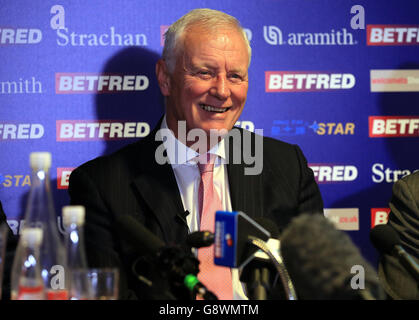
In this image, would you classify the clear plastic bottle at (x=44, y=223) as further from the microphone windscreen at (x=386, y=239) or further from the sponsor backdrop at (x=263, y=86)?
the sponsor backdrop at (x=263, y=86)

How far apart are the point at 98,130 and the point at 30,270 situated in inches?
72.5

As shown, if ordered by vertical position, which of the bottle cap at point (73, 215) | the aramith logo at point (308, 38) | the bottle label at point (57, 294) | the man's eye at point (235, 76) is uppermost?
the aramith logo at point (308, 38)

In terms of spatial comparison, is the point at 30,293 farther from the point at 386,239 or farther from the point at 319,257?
the point at 386,239

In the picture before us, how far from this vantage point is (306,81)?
130 inches

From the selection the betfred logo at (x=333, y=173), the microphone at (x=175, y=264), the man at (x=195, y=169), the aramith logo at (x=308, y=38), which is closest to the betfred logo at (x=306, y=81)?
the aramith logo at (x=308, y=38)

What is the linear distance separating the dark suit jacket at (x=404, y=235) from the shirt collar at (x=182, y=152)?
3.13 feet

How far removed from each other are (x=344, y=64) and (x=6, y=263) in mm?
2140

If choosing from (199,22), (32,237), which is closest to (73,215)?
(32,237)

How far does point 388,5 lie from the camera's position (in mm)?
3385

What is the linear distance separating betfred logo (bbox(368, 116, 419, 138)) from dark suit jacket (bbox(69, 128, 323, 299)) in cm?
73

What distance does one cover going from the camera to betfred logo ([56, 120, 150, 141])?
123 inches

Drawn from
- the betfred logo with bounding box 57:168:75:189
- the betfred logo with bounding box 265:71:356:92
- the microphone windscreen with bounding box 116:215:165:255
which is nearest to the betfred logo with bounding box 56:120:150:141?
the betfred logo with bounding box 57:168:75:189

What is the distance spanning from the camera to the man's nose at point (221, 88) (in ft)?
8.65
